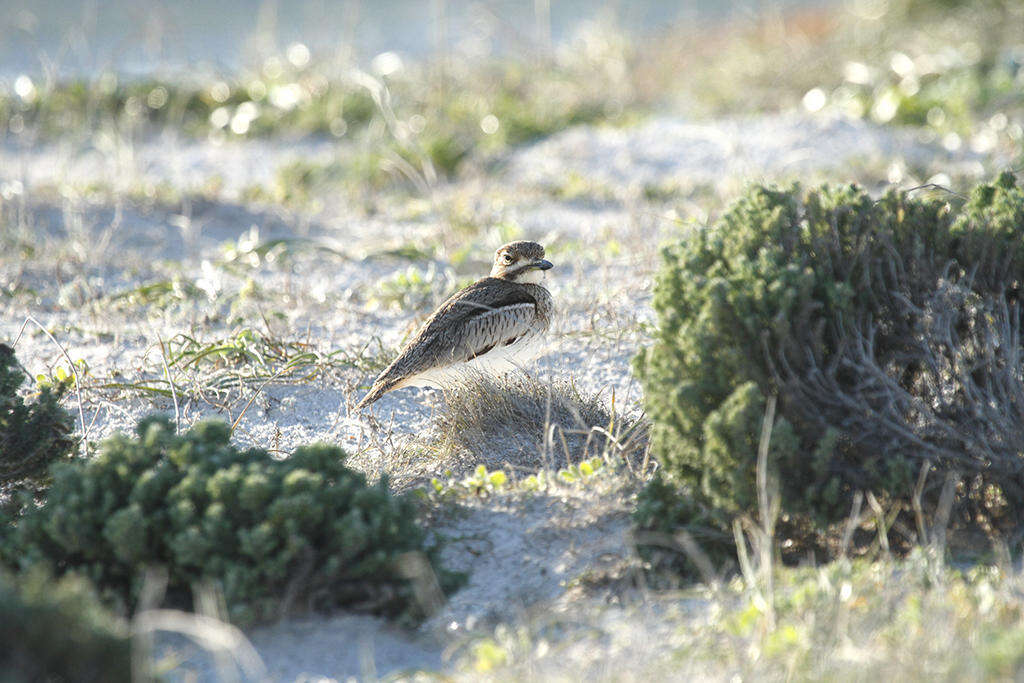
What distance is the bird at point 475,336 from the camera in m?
4.77

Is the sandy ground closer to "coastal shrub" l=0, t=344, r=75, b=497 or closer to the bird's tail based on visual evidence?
the bird's tail

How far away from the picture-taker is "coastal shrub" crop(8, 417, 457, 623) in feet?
10.6

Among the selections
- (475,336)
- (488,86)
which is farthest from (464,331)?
(488,86)

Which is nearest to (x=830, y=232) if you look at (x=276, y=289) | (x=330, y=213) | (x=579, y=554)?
(x=579, y=554)

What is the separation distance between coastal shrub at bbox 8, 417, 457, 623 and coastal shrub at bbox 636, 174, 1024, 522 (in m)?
0.98

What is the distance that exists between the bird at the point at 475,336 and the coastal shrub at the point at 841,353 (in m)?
1.30

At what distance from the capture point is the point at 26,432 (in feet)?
13.2

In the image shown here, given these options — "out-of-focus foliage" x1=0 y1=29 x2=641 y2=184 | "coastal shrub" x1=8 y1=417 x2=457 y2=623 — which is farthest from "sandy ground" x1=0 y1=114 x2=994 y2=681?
"out-of-focus foliage" x1=0 y1=29 x2=641 y2=184

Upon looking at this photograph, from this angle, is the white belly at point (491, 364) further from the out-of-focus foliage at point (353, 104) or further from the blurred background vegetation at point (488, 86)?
the out-of-focus foliage at point (353, 104)

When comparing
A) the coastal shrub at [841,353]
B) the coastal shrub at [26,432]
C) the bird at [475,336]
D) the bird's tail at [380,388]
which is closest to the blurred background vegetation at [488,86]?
the bird at [475,336]

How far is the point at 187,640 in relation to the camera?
3250 mm

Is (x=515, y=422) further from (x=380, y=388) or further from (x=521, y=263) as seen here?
(x=521, y=263)

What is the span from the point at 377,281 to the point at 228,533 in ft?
12.7

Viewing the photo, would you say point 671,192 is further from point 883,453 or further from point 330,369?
point 883,453
